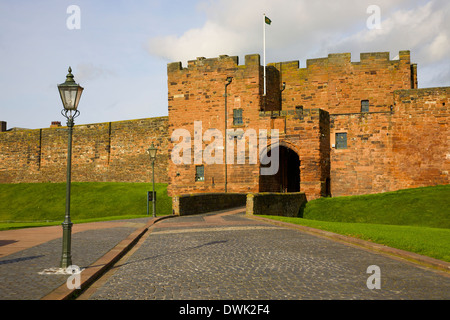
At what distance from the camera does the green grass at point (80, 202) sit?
87.9 feet

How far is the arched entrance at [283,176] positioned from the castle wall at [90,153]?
11.2m

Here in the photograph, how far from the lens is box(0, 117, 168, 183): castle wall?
3750 cm

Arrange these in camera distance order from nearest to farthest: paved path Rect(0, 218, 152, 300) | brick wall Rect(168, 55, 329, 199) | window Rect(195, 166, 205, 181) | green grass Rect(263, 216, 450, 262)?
1. paved path Rect(0, 218, 152, 300)
2. green grass Rect(263, 216, 450, 262)
3. brick wall Rect(168, 55, 329, 199)
4. window Rect(195, 166, 205, 181)

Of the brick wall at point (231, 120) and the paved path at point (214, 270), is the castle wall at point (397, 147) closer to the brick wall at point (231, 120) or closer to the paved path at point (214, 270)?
the brick wall at point (231, 120)

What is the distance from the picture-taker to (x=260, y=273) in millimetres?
7066

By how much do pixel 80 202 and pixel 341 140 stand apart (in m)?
19.3

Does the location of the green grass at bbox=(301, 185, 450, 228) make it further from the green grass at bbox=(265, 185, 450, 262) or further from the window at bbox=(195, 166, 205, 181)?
the window at bbox=(195, 166, 205, 181)

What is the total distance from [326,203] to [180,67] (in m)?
15.2

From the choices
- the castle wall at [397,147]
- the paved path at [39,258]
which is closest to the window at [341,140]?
the castle wall at [397,147]

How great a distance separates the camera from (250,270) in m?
7.32

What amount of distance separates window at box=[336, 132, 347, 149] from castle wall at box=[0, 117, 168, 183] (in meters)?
15.9

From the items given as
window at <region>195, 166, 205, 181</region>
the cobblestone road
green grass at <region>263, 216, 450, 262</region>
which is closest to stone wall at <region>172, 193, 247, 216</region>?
window at <region>195, 166, 205, 181</region>

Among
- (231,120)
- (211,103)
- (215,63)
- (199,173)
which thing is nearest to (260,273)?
(231,120)

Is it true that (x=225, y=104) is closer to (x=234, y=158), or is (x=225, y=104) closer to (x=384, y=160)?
(x=234, y=158)
